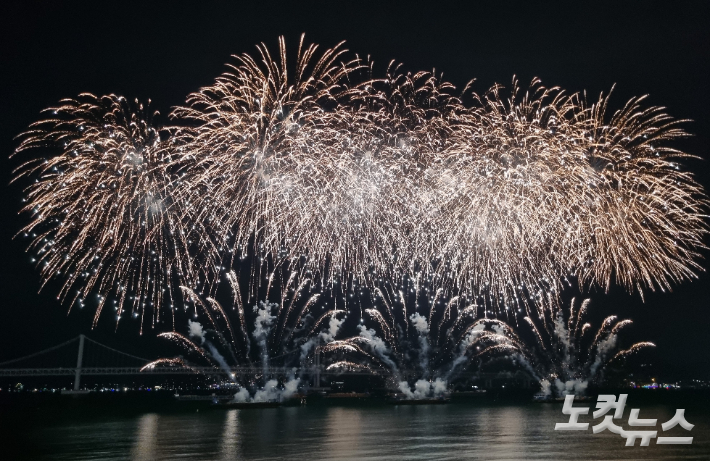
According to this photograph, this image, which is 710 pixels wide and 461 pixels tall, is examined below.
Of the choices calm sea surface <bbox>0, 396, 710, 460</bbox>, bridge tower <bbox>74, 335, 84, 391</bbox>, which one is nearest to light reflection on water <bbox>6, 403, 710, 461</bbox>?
calm sea surface <bbox>0, 396, 710, 460</bbox>

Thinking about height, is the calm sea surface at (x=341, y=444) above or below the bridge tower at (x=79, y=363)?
below

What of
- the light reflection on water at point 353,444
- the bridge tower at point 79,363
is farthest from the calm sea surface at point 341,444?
the bridge tower at point 79,363

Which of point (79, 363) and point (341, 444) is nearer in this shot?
point (341, 444)

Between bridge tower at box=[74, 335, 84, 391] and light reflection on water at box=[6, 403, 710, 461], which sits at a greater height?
bridge tower at box=[74, 335, 84, 391]

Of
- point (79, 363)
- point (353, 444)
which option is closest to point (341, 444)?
point (353, 444)

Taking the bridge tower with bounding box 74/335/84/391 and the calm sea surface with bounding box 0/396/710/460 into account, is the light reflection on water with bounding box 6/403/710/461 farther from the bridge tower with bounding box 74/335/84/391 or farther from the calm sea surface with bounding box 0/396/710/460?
the bridge tower with bounding box 74/335/84/391

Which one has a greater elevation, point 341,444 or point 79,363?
point 79,363

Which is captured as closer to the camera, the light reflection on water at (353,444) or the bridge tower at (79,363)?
the light reflection on water at (353,444)

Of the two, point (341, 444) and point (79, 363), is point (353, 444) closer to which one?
point (341, 444)

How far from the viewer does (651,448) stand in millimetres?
27625

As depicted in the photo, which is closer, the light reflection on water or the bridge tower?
the light reflection on water

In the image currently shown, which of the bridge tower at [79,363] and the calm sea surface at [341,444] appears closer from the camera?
the calm sea surface at [341,444]

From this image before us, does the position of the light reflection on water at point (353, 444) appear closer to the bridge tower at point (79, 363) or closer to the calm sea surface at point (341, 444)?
the calm sea surface at point (341, 444)

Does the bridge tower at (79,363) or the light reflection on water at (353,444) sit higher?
the bridge tower at (79,363)
